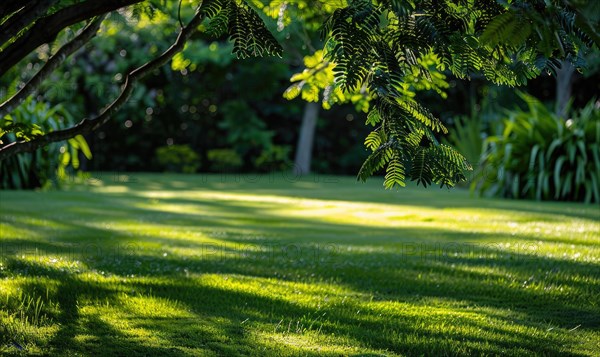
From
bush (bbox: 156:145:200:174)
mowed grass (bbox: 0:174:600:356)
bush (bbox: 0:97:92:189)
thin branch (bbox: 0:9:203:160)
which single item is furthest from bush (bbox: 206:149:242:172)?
thin branch (bbox: 0:9:203:160)

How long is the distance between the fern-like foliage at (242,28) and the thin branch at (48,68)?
1256 millimetres

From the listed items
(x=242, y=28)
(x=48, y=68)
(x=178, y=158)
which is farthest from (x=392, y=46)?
(x=178, y=158)

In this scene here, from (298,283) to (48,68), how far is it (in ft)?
7.02

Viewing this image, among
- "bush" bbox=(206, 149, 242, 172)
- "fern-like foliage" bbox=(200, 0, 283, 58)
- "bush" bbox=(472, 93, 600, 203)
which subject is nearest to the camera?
"fern-like foliage" bbox=(200, 0, 283, 58)

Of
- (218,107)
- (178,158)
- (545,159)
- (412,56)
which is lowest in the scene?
(178,158)

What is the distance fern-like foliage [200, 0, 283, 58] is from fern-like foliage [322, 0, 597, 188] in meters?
0.22

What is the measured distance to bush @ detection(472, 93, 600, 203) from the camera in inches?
439

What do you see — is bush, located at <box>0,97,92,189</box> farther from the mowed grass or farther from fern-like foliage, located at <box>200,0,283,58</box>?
fern-like foliage, located at <box>200,0,283,58</box>

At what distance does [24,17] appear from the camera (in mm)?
2824

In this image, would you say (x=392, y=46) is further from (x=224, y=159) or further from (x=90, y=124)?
(x=224, y=159)

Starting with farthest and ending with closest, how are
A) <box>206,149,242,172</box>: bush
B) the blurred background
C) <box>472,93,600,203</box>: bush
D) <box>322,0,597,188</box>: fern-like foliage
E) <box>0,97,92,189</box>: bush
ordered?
<box>206,149,242,172</box>: bush, the blurred background, <box>0,97,92,189</box>: bush, <box>472,93,600,203</box>: bush, <box>322,0,597,188</box>: fern-like foliage

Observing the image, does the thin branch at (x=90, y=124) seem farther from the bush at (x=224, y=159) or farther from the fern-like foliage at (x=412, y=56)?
the bush at (x=224, y=159)

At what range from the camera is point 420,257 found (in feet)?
19.6

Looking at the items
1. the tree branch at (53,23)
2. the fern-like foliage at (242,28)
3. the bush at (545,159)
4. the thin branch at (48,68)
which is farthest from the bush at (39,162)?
the fern-like foliage at (242,28)
